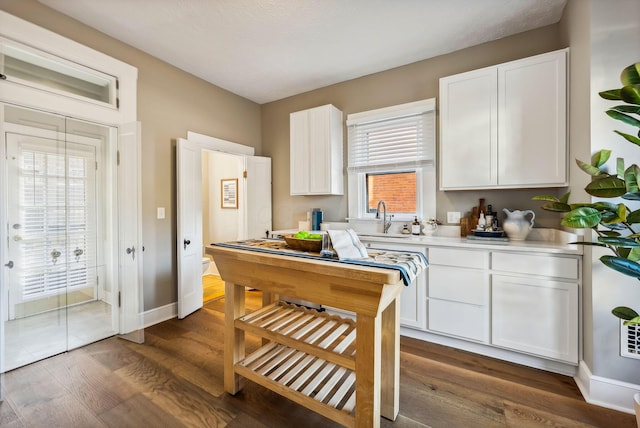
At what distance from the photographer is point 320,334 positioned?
1.69 meters

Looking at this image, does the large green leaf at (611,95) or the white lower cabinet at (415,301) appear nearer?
the large green leaf at (611,95)

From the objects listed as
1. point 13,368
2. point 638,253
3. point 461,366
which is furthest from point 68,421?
point 638,253

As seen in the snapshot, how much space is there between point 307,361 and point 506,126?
2499 millimetres

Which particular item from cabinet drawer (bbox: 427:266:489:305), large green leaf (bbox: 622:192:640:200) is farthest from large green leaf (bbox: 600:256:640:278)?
cabinet drawer (bbox: 427:266:489:305)

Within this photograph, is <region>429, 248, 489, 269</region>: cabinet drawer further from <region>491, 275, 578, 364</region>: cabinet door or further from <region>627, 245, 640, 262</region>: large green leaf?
<region>627, 245, 640, 262</region>: large green leaf

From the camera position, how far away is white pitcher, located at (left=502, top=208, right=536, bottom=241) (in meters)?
2.38

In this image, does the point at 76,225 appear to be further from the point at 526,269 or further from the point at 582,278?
the point at 582,278

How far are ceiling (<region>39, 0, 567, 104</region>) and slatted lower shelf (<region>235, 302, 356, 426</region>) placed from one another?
2.46 m

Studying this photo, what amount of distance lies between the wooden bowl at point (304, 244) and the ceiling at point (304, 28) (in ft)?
6.34

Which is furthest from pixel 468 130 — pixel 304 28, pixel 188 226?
pixel 188 226

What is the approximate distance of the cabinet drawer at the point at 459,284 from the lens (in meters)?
2.23

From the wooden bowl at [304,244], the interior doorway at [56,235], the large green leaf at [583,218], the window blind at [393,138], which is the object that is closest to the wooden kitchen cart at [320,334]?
the wooden bowl at [304,244]

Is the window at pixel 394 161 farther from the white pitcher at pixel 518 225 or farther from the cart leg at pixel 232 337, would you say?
the cart leg at pixel 232 337

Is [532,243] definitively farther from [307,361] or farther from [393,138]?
[307,361]
